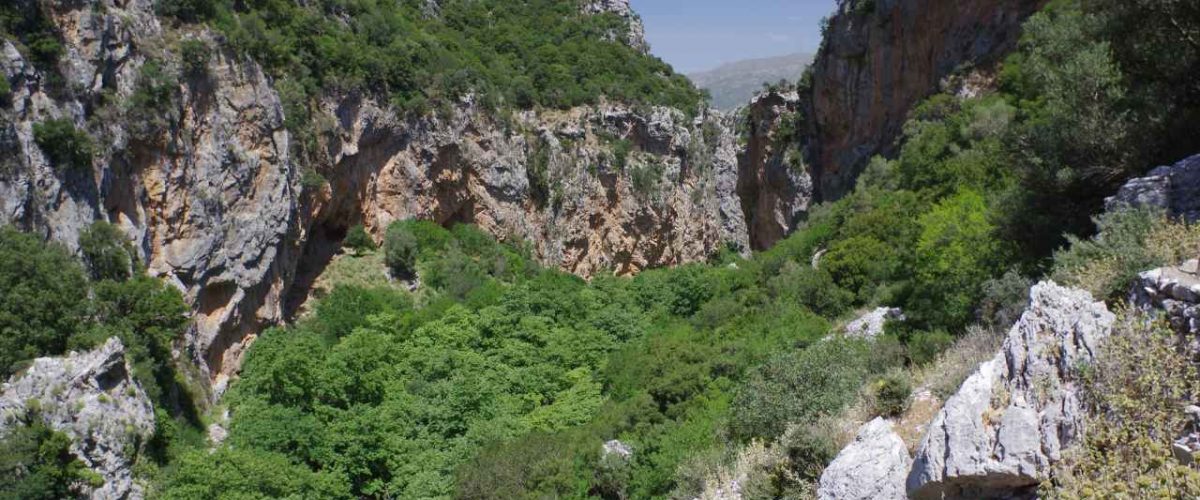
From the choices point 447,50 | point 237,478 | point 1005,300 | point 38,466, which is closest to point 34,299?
point 38,466

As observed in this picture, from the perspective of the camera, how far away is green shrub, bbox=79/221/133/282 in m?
22.4

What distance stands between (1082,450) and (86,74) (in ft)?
89.9

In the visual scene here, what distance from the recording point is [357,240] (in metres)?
39.9

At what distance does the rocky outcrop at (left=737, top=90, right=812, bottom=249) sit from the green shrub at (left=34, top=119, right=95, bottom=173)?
3614 centimetres

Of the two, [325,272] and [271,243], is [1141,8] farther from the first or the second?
[325,272]

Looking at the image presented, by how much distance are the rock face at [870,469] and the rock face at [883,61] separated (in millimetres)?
24640

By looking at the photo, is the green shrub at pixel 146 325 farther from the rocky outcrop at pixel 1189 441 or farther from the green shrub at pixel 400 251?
the rocky outcrop at pixel 1189 441

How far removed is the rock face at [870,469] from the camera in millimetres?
8734

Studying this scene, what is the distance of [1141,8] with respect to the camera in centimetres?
1130

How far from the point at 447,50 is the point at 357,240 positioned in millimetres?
16021

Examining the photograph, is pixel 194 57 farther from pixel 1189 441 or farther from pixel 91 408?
pixel 1189 441

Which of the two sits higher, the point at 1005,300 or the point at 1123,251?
the point at 1123,251

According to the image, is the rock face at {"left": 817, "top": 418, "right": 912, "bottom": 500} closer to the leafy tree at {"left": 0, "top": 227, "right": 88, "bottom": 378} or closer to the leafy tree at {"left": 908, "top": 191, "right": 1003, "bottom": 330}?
the leafy tree at {"left": 908, "top": 191, "right": 1003, "bottom": 330}

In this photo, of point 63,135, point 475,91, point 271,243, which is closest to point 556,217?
point 475,91
